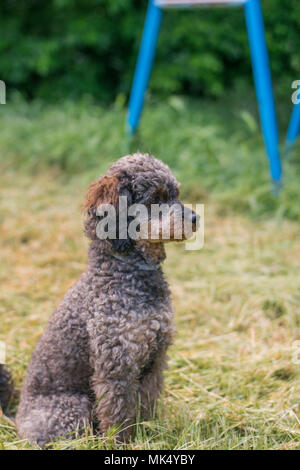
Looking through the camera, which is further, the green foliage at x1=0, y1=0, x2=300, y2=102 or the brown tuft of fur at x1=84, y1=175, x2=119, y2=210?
the green foliage at x1=0, y1=0, x2=300, y2=102

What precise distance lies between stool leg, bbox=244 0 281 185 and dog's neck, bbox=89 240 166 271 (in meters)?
3.36

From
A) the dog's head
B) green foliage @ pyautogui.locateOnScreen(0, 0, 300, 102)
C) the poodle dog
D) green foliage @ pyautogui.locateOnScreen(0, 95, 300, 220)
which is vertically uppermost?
green foliage @ pyautogui.locateOnScreen(0, 0, 300, 102)

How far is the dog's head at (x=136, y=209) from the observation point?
2137 millimetres

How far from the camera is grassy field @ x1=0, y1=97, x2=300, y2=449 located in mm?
2480

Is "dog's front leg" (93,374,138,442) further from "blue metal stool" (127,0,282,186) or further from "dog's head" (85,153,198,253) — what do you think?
"blue metal stool" (127,0,282,186)

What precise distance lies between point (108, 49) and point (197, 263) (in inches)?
→ 245

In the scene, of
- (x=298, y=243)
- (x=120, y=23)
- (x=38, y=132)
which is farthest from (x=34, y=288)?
(x=120, y=23)

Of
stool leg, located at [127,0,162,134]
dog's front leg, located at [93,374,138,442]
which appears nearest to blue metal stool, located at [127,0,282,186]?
stool leg, located at [127,0,162,134]

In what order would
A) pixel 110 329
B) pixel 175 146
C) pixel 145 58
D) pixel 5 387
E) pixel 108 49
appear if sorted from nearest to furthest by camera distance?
pixel 110 329 → pixel 5 387 → pixel 145 58 → pixel 175 146 → pixel 108 49

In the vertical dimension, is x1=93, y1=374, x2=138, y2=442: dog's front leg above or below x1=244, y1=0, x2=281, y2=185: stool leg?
below

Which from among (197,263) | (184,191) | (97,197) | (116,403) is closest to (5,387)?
(116,403)

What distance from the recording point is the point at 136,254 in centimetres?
224

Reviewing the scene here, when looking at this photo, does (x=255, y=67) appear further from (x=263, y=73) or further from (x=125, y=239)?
(x=125, y=239)

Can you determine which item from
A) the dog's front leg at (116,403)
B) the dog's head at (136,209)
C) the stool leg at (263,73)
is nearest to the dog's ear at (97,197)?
the dog's head at (136,209)
